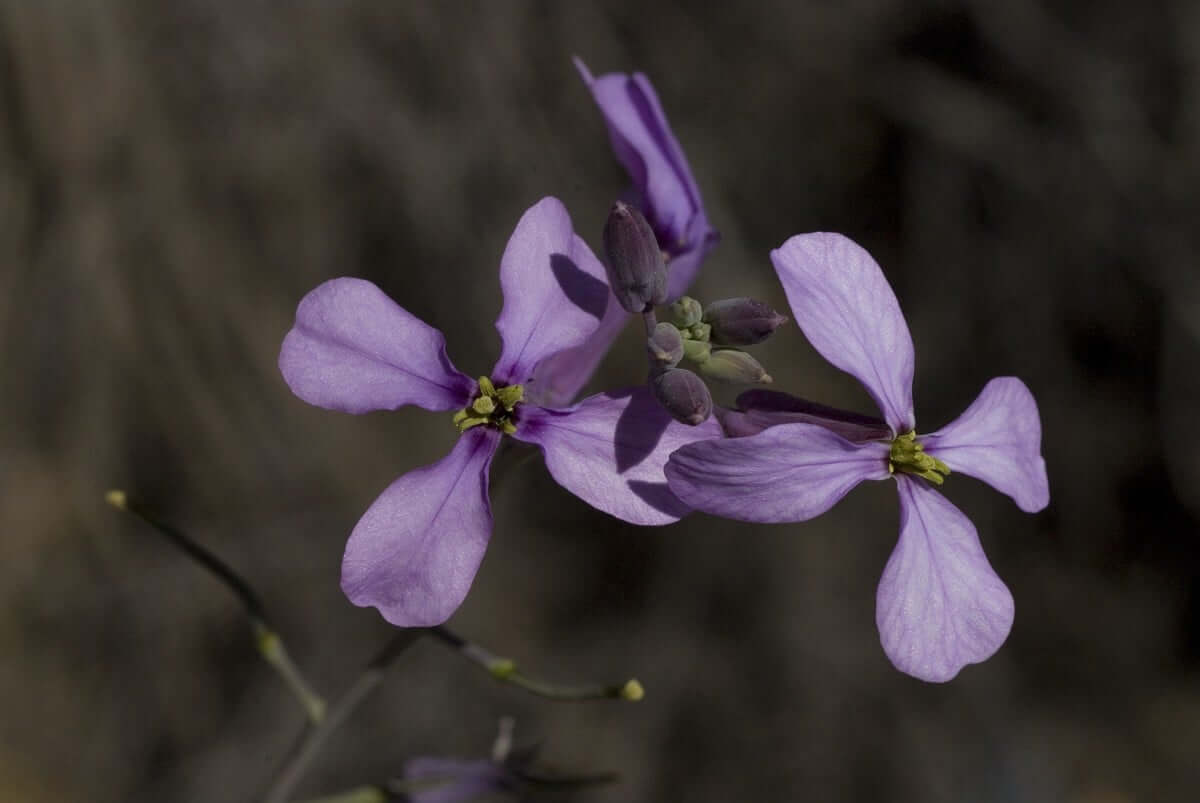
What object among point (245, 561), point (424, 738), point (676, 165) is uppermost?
point (676, 165)

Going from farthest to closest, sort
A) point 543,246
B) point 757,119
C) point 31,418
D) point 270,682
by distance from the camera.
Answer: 1. point 757,119
2. point 270,682
3. point 31,418
4. point 543,246

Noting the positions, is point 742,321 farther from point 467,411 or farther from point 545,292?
point 467,411

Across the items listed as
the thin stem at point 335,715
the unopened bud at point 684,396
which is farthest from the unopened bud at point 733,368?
the thin stem at point 335,715

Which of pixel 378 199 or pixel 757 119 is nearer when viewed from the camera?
pixel 378 199

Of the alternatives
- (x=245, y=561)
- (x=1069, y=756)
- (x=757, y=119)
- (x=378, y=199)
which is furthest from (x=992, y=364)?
(x=245, y=561)

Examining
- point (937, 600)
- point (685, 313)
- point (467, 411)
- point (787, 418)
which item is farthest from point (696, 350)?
point (937, 600)

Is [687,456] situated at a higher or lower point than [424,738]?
higher

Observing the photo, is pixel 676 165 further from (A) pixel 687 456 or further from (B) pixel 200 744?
(B) pixel 200 744

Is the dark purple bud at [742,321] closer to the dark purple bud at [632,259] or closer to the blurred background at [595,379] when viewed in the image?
the dark purple bud at [632,259]
